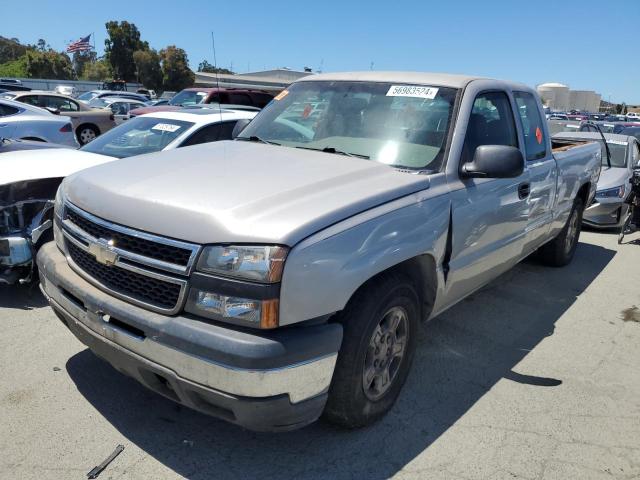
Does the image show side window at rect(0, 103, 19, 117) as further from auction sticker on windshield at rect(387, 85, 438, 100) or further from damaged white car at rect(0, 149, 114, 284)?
auction sticker on windshield at rect(387, 85, 438, 100)

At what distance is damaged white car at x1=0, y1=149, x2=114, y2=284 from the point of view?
4250mm

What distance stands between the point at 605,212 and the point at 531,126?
16.1ft

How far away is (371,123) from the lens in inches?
141

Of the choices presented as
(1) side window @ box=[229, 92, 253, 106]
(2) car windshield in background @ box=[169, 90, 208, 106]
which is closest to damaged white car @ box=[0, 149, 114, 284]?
(1) side window @ box=[229, 92, 253, 106]

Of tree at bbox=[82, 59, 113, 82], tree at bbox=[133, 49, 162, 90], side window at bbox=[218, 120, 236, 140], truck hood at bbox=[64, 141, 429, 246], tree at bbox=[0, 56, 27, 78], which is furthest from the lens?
tree at bbox=[82, 59, 113, 82]

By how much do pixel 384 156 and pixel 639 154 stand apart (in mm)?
8482

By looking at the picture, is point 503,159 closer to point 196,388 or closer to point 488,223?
point 488,223

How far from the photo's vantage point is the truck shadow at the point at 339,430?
8.91 ft

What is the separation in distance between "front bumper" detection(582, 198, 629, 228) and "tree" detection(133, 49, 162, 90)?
56859 mm

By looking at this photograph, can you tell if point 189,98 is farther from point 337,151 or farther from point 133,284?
point 133,284

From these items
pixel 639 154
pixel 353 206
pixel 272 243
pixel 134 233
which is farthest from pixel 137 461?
pixel 639 154

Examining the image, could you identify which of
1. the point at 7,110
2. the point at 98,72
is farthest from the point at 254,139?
the point at 98,72

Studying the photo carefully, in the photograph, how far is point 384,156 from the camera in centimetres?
335

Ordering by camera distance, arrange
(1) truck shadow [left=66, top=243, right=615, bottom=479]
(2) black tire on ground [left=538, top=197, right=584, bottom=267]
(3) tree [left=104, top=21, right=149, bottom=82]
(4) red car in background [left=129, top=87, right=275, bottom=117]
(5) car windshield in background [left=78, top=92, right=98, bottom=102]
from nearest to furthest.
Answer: (1) truck shadow [left=66, top=243, right=615, bottom=479], (2) black tire on ground [left=538, top=197, right=584, bottom=267], (4) red car in background [left=129, top=87, right=275, bottom=117], (5) car windshield in background [left=78, top=92, right=98, bottom=102], (3) tree [left=104, top=21, right=149, bottom=82]
